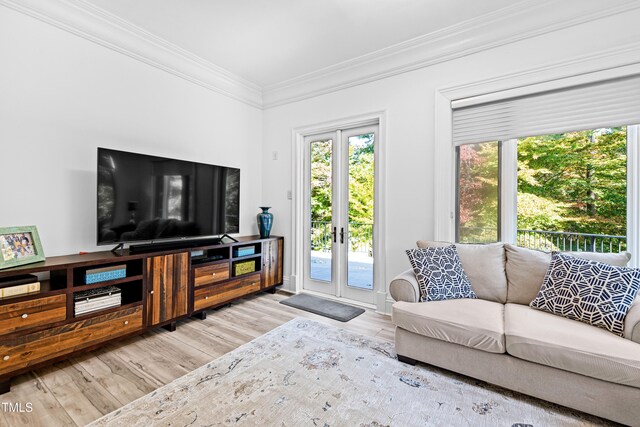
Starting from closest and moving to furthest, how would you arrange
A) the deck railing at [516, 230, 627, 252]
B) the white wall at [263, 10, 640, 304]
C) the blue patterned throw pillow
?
the blue patterned throw pillow, the white wall at [263, 10, 640, 304], the deck railing at [516, 230, 627, 252]

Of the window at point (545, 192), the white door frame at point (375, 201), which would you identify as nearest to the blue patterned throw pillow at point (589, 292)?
the window at point (545, 192)

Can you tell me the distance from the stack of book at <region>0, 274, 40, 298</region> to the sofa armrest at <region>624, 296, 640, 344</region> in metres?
3.66

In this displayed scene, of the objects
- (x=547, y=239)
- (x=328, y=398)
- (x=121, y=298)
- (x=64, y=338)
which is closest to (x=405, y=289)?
(x=328, y=398)

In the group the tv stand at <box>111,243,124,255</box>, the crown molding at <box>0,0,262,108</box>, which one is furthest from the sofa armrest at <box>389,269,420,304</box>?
the crown molding at <box>0,0,262,108</box>

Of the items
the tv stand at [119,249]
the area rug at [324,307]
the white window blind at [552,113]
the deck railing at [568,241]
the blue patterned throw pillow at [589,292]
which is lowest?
the area rug at [324,307]

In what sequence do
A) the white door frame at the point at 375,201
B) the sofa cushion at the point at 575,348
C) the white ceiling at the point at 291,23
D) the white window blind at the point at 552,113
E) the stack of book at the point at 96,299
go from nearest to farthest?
the sofa cushion at the point at 575,348, the stack of book at the point at 96,299, the white window blind at the point at 552,113, the white ceiling at the point at 291,23, the white door frame at the point at 375,201

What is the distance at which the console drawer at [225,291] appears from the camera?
295 cm

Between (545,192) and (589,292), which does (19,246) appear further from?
(545,192)

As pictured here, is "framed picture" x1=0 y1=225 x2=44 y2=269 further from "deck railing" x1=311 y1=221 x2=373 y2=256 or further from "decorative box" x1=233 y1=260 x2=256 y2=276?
"deck railing" x1=311 y1=221 x2=373 y2=256

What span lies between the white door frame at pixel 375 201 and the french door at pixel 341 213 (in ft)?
0.22

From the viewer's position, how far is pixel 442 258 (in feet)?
7.95

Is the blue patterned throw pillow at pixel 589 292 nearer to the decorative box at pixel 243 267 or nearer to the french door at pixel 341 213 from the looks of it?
the french door at pixel 341 213

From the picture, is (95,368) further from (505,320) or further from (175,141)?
(505,320)

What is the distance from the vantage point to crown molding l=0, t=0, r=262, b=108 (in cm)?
232
